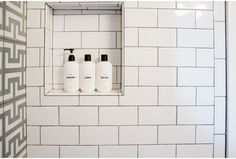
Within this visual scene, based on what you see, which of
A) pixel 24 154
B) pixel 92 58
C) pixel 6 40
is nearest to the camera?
pixel 6 40

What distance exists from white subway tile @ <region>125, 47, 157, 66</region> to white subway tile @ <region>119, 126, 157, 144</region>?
9.1 inches

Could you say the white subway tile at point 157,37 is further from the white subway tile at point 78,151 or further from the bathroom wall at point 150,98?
the white subway tile at point 78,151

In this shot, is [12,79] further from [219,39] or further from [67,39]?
[219,39]

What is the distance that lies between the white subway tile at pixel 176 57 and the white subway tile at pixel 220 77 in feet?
0.32

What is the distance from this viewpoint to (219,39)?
866 millimetres

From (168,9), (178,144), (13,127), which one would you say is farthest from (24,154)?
(168,9)

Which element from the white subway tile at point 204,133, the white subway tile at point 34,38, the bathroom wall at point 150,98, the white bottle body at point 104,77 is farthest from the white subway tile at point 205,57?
the white subway tile at point 34,38

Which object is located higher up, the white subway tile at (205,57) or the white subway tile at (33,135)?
the white subway tile at (205,57)

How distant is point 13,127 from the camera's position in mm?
720

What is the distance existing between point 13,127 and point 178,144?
1.87 ft

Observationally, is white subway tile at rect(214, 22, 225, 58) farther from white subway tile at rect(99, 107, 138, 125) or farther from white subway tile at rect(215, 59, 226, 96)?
white subway tile at rect(99, 107, 138, 125)

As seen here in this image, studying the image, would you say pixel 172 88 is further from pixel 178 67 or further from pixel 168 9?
pixel 168 9

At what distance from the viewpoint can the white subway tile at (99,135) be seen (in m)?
0.84

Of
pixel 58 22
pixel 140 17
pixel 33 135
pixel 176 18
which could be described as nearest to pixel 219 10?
pixel 176 18
